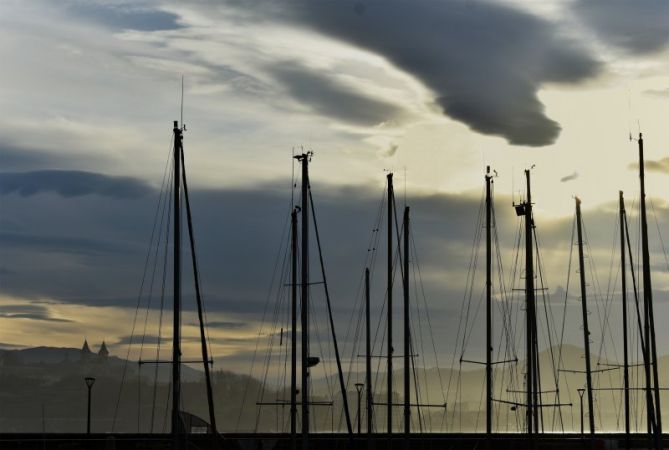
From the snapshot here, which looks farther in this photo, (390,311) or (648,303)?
(390,311)

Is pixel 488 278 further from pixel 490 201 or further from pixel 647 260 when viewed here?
pixel 647 260

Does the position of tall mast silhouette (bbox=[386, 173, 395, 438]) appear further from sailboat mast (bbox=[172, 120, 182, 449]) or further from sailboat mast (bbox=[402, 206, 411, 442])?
sailboat mast (bbox=[172, 120, 182, 449])

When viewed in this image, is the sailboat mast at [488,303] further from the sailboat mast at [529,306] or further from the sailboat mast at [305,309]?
the sailboat mast at [305,309]

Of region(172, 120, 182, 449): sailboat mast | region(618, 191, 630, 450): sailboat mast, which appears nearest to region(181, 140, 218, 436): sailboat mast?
region(172, 120, 182, 449): sailboat mast

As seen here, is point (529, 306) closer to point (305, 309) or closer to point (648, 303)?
point (648, 303)

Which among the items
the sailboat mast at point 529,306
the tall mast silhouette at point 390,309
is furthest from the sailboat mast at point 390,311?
the sailboat mast at point 529,306

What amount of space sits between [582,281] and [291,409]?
22.0 m
